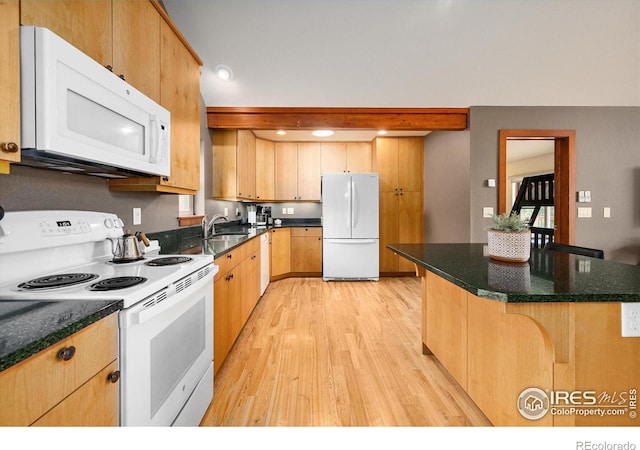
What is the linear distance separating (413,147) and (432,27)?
2162 millimetres

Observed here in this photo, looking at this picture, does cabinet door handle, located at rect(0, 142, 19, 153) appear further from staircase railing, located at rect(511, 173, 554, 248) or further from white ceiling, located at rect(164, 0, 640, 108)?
staircase railing, located at rect(511, 173, 554, 248)

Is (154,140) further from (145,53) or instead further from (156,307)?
(156,307)

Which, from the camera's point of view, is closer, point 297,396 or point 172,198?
point 297,396

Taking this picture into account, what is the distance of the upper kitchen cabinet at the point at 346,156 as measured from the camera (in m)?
4.95

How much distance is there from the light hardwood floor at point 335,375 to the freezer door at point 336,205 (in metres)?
1.46

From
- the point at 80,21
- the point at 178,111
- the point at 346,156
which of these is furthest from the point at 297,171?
the point at 80,21

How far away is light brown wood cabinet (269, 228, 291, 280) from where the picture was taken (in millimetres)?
4445

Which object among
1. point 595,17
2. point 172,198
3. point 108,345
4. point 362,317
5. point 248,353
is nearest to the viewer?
point 108,345

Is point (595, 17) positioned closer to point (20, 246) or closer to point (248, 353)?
point (248, 353)

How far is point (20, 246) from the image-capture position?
105cm

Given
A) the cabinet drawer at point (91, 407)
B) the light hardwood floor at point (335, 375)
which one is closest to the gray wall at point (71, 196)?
the cabinet drawer at point (91, 407)

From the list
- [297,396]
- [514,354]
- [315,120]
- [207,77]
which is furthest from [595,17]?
[297,396]

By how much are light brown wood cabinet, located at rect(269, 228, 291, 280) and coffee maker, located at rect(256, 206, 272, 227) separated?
353 millimetres

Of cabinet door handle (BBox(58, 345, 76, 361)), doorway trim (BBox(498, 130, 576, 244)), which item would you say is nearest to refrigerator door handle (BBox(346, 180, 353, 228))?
doorway trim (BBox(498, 130, 576, 244))
